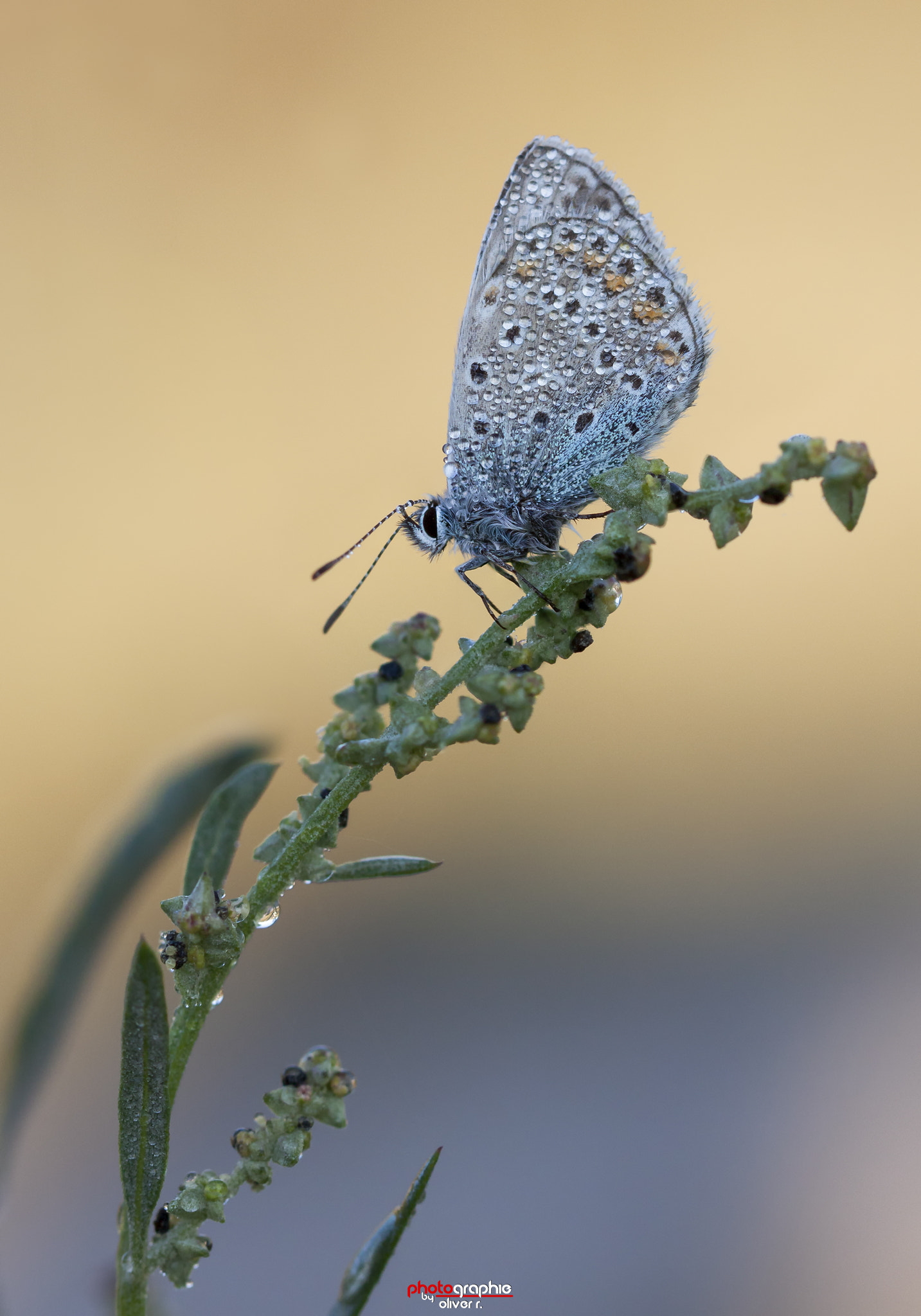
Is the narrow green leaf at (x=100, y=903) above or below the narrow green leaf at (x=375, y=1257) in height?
above

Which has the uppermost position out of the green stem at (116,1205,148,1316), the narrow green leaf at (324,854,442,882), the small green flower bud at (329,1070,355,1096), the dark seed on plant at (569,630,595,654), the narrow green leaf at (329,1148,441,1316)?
the dark seed on plant at (569,630,595,654)

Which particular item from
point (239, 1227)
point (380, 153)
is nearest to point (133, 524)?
point (380, 153)

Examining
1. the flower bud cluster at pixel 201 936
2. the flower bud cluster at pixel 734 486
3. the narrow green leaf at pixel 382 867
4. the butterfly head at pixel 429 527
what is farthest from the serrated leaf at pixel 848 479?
the butterfly head at pixel 429 527

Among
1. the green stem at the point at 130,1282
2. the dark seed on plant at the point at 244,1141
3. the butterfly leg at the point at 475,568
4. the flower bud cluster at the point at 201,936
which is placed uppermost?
the butterfly leg at the point at 475,568

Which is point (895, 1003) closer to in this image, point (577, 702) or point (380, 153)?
point (577, 702)

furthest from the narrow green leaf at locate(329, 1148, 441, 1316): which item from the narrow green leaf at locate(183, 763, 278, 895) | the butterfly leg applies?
the butterfly leg

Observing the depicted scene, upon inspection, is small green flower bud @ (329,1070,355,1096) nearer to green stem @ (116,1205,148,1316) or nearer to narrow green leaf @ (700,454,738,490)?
green stem @ (116,1205,148,1316)

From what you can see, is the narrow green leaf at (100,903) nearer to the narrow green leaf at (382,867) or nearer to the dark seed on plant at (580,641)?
the narrow green leaf at (382,867)
